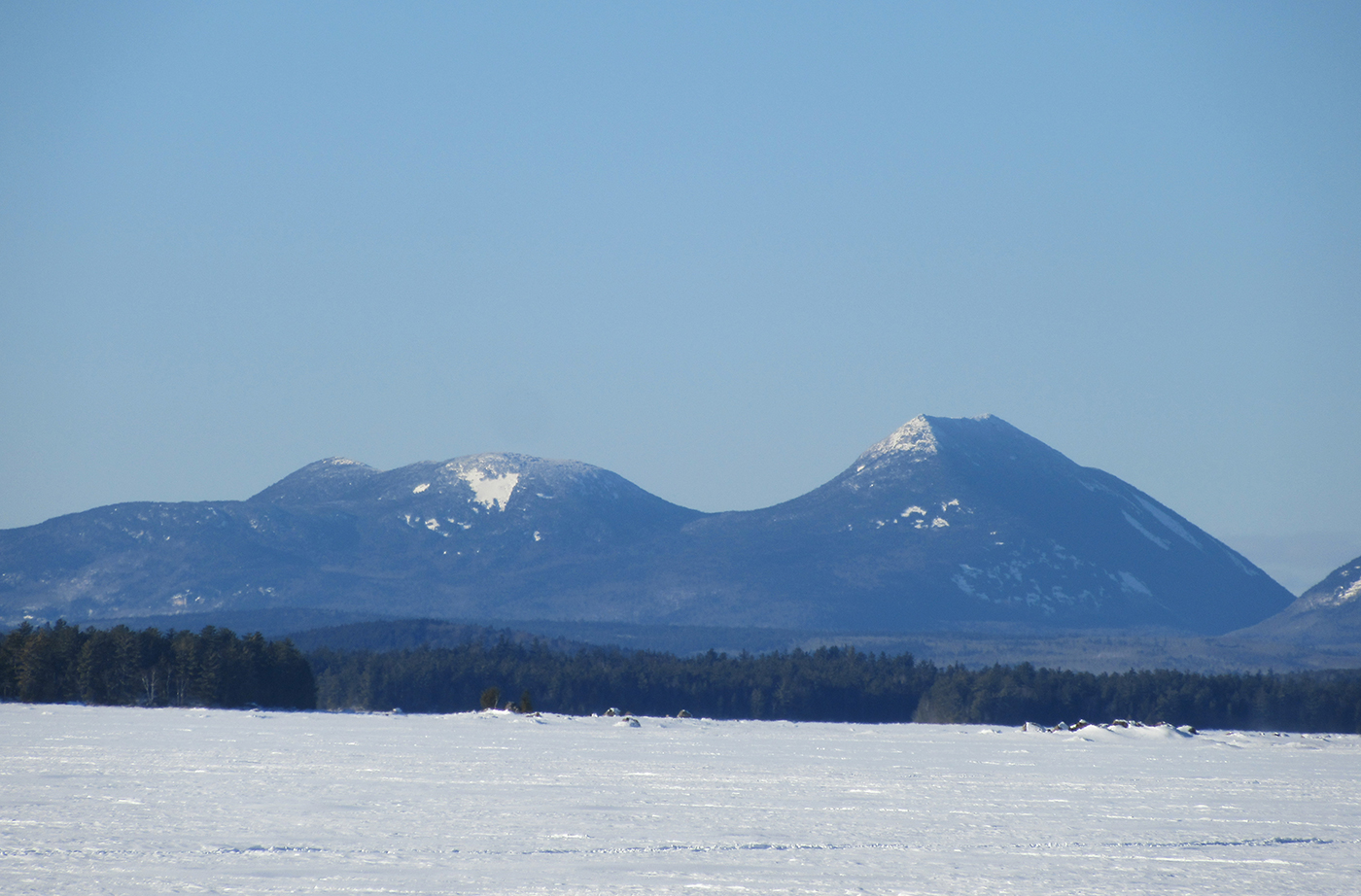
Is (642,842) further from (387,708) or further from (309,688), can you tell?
(387,708)

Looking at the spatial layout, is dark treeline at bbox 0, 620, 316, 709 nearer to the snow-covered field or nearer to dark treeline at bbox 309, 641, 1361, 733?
dark treeline at bbox 309, 641, 1361, 733

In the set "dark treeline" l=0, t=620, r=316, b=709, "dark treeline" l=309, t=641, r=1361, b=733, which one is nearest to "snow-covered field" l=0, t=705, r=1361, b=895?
"dark treeline" l=0, t=620, r=316, b=709

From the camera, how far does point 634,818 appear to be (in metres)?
41.4

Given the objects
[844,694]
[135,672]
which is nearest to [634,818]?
[135,672]

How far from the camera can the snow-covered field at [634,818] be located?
1242 inches

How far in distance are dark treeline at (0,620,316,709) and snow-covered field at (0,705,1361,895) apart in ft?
144

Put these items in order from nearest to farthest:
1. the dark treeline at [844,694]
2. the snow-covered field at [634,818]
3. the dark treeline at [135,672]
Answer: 1. the snow-covered field at [634,818]
2. the dark treeline at [135,672]
3. the dark treeline at [844,694]

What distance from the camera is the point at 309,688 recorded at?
12812 centimetres

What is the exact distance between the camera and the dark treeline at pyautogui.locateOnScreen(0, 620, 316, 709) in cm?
11788

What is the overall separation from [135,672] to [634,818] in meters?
90.4

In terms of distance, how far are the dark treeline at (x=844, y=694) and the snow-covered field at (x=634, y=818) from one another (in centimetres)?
8224

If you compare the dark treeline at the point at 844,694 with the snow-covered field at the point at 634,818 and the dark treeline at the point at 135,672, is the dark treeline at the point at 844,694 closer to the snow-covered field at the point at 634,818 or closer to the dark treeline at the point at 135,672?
the dark treeline at the point at 135,672

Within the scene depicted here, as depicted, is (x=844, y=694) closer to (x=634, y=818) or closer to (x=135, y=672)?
(x=135, y=672)

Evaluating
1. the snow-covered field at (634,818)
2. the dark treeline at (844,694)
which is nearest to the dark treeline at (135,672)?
the dark treeline at (844,694)
